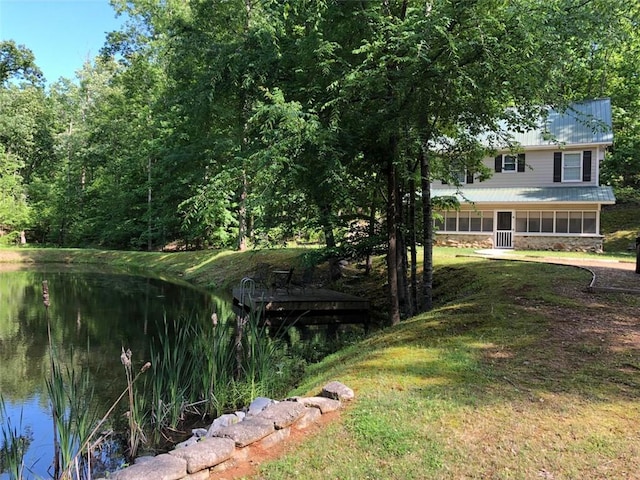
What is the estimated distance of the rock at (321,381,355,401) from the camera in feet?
14.4

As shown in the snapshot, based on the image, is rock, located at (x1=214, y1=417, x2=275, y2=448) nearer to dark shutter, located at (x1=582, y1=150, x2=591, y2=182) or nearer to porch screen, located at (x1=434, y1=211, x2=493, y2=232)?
porch screen, located at (x1=434, y1=211, x2=493, y2=232)

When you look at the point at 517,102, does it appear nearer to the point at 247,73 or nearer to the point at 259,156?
the point at 259,156

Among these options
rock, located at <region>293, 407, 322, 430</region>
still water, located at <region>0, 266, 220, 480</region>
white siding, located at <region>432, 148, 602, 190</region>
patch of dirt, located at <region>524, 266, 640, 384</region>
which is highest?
white siding, located at <region>432, 148, 602, 190</region>

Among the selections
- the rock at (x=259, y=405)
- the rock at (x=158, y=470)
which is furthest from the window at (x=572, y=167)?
the rock at (x=158, y=470)

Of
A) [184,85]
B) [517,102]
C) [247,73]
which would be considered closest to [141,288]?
[184,85]

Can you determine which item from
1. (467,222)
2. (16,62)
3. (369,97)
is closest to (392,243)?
(369,97)

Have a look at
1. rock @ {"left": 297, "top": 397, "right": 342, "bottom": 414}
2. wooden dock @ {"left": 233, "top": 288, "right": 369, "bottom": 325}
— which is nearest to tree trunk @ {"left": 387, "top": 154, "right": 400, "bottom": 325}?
wooden dock @ {"left": 233, "top": 288, "right": 369, "bottom": 325}

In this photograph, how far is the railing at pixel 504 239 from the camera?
2250 centimetres

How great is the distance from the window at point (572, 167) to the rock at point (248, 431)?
21.7 metres

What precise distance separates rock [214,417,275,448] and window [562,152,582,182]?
2167 centimetres

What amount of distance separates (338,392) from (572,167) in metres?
21.0

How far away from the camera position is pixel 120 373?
780cm

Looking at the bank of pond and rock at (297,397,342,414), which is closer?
rock at (297,397,342,414)

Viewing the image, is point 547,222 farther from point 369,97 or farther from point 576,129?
point 369,97
